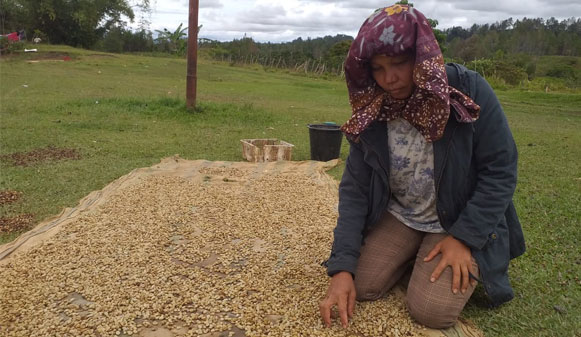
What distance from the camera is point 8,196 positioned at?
3912 mm

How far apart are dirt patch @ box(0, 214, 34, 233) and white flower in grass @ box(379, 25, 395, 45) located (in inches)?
111

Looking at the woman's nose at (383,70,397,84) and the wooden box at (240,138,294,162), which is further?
the wooden box at (240,138,294,162)

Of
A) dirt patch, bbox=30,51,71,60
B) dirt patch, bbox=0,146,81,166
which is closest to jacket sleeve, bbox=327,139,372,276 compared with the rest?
dirt patch, bbox=0,146,81,166

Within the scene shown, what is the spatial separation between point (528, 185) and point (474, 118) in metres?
2.98

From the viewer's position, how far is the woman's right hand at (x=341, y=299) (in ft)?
6.45

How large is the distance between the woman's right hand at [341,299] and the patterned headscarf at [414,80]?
63 centimetres

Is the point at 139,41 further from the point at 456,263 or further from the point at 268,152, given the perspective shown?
the point at 456,263

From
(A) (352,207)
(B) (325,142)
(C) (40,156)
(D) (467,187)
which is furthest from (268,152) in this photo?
(D) (467,187)

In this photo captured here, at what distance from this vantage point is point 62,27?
1233 inches

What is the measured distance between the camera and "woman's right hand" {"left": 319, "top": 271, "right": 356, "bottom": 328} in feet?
6.45

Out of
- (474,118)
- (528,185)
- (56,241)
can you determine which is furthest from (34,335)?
(528,185)

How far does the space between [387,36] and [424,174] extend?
0.67 metres

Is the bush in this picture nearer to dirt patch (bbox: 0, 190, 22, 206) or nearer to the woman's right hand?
dirt patch (bbox: 0, 190, 22, 206)

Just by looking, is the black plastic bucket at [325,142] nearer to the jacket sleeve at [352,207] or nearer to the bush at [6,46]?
the jacket sleeve at [352,207]
